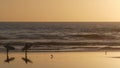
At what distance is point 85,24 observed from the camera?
2951 mm

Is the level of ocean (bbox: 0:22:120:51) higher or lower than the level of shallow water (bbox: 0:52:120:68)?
higher

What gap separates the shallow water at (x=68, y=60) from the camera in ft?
9.86

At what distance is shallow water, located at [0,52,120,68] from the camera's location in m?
3.01

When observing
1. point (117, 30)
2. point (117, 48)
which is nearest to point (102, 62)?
point (117, 48)

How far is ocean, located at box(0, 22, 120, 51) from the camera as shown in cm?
296

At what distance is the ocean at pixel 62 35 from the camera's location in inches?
116

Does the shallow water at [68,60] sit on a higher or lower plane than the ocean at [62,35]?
lower

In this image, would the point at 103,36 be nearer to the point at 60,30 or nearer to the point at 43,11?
the point at 60,30

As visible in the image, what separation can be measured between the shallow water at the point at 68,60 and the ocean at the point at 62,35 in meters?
0.08

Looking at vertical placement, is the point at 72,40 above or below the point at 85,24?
below

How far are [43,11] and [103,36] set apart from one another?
34.5 inches

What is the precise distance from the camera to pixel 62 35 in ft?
9.95

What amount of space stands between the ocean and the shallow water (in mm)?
78

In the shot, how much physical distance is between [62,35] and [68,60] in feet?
1.20
